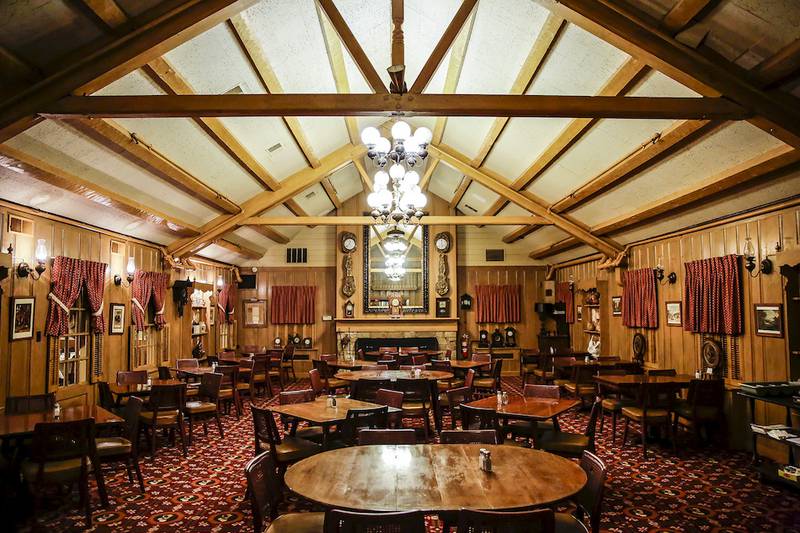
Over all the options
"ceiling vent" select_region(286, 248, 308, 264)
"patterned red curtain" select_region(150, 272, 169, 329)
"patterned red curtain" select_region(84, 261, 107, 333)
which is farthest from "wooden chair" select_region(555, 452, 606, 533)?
"ceiling vent" select_region(286, 248, 308, 264)

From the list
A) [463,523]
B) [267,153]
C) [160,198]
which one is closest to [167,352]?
[160,198]

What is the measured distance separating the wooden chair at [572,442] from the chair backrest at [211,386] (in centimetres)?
427

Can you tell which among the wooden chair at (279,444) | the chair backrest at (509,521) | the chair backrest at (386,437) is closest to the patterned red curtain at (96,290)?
the wooden chair at (279,444)

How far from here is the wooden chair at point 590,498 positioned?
3.02 meters

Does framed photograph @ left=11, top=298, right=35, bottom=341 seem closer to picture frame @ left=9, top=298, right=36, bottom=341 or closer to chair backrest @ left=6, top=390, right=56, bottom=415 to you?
picture frame @ left=9, top=298, right=36, bottom=341

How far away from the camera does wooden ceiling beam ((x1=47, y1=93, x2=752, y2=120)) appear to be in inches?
183

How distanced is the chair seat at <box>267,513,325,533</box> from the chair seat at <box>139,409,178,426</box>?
11.8 ft

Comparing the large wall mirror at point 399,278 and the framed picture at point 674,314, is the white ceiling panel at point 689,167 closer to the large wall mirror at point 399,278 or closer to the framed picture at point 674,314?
the framed picture at point 674,314

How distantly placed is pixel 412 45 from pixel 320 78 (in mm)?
1474

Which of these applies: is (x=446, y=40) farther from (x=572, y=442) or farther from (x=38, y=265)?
(x=38, y=265)

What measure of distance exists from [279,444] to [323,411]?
0.51m

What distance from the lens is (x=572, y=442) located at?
502 cm

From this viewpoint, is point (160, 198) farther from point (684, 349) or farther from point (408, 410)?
point (684, 349)

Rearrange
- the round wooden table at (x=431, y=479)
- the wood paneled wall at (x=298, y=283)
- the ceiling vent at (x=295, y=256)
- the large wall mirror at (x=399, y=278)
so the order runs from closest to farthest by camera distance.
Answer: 1. the round wooden table at (x=431, y=479)
2. the large wall mirror at (x=399, y=278)
3. the wood paneled wall at (x=298, y=283)
4. the ceiling vent at (x=295, y=256)
